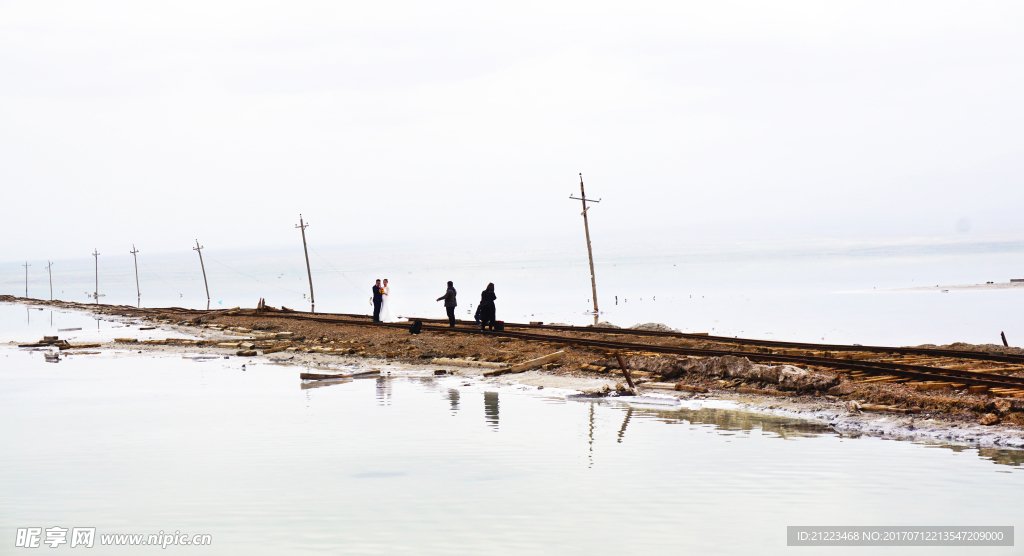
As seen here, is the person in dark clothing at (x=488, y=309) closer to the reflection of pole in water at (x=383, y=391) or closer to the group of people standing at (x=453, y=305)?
the group of people standing at (x=453, y=305)

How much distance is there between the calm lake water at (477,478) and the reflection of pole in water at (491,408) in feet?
0.33

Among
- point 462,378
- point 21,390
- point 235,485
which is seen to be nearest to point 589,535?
point 235,485

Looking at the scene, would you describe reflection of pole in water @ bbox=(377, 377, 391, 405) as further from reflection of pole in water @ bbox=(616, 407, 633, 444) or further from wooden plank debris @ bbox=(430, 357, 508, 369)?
reflection of pole in water @ bbox=(616, 407, 633, 444)

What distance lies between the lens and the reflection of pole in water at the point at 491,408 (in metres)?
13.2

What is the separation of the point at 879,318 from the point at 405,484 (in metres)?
37.9

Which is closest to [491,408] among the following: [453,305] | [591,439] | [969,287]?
[591,439]

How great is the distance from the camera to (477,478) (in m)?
9.77

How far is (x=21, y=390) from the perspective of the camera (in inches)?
737

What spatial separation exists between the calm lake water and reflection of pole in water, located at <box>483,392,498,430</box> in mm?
101

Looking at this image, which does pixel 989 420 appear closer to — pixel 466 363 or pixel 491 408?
pixel 491 408

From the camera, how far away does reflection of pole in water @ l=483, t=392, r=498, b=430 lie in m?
13.2

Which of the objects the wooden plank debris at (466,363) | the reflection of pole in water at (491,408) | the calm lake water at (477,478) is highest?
the wooden plank debris at (466,363)

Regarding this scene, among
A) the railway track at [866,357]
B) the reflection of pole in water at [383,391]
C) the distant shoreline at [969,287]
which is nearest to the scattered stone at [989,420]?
the railway track at [866,357]

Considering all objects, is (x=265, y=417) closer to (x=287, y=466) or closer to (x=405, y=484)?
(x=287, y=466)
